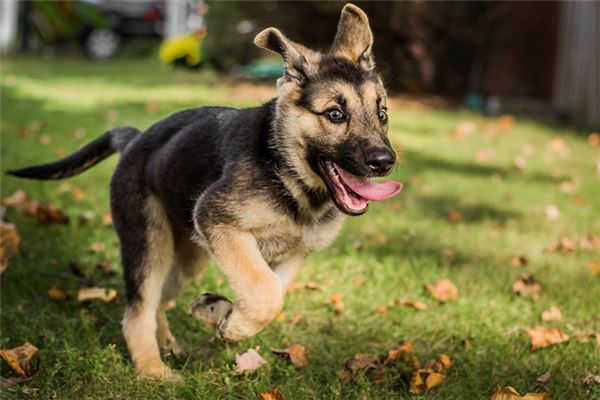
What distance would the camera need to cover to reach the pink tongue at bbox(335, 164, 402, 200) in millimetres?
3504

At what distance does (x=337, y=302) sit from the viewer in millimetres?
4840

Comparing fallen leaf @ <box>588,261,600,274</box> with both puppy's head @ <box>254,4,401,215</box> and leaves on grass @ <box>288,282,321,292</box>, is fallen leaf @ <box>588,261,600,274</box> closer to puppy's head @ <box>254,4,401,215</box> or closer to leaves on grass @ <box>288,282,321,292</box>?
leaves on grass @ <box>288,282,321,292</box>

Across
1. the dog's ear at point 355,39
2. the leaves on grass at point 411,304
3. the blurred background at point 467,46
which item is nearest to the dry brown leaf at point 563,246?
the leaves on grass at point 411,304

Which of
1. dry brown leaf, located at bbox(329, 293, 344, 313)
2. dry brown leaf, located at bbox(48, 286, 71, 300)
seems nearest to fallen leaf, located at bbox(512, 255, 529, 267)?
dry brown leaf, located at bbox(329, 293, 344, 313)

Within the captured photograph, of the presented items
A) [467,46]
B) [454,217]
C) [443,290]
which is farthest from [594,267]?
[467,46]

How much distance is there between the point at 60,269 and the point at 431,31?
11254mm

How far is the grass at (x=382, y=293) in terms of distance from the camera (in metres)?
3.75

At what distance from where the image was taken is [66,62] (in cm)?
2091

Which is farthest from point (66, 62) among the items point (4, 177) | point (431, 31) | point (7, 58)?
point (4, 177)

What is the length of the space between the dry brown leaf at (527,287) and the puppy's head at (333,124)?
6.57ft

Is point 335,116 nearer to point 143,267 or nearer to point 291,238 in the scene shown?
point 291,238

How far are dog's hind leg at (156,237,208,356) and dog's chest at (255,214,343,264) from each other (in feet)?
2.00

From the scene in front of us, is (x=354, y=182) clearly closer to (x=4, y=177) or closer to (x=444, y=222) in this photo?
(x=444, y=222)

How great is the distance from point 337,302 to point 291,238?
1216mm
